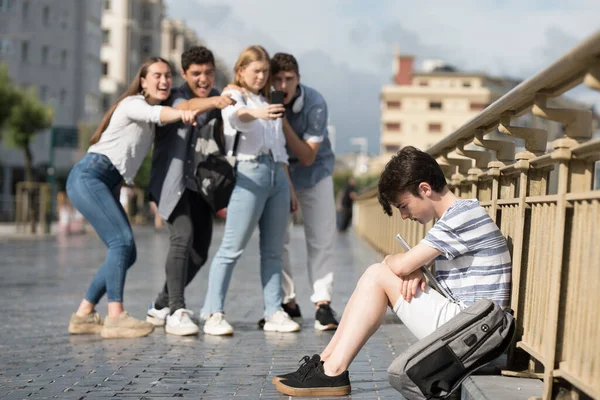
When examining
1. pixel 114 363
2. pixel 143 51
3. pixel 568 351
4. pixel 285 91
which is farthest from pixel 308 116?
pixel 143 51

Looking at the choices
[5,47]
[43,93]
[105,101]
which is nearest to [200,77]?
[5,47]

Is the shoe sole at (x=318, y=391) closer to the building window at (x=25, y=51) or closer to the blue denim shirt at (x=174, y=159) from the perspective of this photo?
the blue denim shirt at (x=174, y=159)

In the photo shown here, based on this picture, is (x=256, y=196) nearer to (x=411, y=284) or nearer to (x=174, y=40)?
(x=411, y=284)

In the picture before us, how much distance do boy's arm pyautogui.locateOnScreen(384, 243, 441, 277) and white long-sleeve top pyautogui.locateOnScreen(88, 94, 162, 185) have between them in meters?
3.18

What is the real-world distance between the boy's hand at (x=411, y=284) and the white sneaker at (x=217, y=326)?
2854 millimetres

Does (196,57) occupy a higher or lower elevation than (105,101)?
higher

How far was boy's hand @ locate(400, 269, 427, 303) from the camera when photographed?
5180mm

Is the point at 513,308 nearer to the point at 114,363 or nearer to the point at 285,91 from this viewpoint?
the point at 114,363

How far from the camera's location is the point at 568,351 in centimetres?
405

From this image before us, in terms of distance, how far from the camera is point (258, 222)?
8.37 m

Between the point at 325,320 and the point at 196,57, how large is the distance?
199cm

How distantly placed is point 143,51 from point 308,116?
108897 mm

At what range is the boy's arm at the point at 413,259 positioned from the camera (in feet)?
16.6

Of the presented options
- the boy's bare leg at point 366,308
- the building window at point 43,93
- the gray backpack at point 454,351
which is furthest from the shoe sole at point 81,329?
the building window at point 43,93
